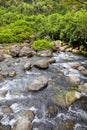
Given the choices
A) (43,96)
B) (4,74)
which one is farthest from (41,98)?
(4,74)

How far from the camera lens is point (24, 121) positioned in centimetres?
655

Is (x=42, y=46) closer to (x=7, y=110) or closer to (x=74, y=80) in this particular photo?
(x=74, y=80)

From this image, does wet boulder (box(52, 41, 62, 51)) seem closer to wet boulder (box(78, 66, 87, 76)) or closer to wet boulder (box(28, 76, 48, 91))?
wet boulder (box(78, 66, 87, 76))

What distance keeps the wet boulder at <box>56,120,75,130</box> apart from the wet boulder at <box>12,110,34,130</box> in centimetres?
99

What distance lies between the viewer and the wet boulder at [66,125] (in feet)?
21.0

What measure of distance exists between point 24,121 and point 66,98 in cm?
228

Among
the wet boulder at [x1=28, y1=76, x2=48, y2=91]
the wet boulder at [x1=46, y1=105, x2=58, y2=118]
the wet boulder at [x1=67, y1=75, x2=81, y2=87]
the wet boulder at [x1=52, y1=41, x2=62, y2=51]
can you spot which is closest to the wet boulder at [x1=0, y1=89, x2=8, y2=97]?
the wet boulder at [x1=28, y1=76, x2=48, y2=91]

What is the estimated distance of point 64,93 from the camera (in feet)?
28.3

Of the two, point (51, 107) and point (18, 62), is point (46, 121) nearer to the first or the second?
point (51, 107)

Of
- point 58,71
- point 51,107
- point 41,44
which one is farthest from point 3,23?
point 51,107

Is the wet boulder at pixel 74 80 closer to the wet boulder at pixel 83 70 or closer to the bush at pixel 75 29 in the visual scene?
the wet boulder at pixel 83 70

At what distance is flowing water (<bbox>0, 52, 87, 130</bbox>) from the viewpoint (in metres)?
6.81

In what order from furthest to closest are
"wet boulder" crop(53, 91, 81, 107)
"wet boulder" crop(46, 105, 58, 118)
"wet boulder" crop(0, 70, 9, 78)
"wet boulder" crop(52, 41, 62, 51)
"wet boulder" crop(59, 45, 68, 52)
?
1. "wet boulder" crop(52, 41, 62, 51)
2. "wet boulder" crop(59, 45, 68, 52)
3. "wet boulder" crop(0, 70, 9, 78)
4. "wet boulder" crop(53, 91, 81, 107)
5. "wet boulder" crop(46, 105, 58, 118)

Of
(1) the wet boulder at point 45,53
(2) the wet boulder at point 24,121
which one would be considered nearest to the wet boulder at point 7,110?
(2) the wet boulder at point 24,121
